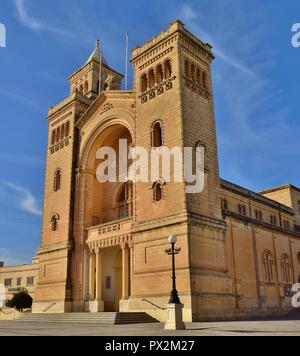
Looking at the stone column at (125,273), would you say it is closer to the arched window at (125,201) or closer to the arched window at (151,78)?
the arched window at (125,201)

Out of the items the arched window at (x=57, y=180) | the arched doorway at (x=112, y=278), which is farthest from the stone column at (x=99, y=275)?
the arched window at (x=57, y=180)

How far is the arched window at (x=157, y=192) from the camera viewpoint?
26703 millimetres

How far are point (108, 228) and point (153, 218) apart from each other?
587 cm

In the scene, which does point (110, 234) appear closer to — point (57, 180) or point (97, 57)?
point (57, 180)

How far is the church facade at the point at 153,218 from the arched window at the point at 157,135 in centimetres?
8

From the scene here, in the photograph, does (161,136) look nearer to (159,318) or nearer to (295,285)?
(159,318)

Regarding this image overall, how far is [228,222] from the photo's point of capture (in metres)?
28.9

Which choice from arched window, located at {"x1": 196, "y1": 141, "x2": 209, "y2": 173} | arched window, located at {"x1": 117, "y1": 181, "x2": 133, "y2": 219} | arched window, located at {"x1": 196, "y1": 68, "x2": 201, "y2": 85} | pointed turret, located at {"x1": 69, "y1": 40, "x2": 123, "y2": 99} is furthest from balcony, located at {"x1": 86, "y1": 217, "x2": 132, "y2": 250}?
pointed turret, located at {"x1": 69, "y1": 40, "x2": 123, "y2": 99}

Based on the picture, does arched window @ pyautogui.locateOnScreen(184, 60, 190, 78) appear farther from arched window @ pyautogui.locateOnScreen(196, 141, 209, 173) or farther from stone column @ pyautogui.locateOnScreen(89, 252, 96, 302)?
stone column @ pyautogui.locateOnScreen(89, 252, 96, 302)

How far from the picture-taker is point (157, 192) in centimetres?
2697

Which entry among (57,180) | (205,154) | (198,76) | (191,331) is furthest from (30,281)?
(191,331)

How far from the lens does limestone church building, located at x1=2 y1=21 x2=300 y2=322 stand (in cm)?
2494

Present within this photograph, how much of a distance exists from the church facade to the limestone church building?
0.28 ft
